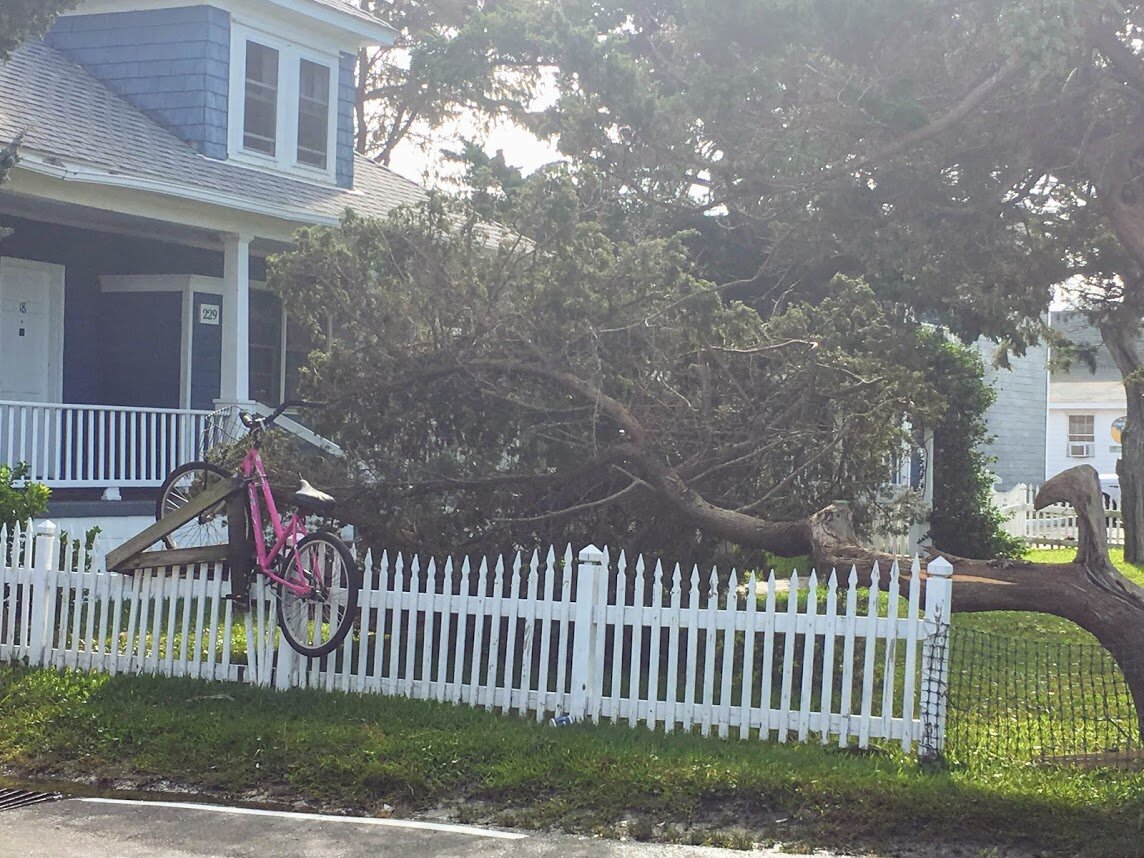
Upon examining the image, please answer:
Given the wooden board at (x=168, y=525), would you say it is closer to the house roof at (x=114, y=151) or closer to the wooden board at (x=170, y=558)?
the wooden board at (x=170, y=558)

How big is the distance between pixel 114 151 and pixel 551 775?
1069cm

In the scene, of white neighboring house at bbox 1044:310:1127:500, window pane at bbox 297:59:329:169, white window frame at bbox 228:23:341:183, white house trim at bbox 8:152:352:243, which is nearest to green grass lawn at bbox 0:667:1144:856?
white house trim at bbox 8:152:352:243

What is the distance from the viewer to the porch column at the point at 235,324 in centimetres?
1595

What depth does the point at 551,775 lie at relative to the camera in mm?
7258

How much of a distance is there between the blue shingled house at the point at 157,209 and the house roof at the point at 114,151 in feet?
0.11

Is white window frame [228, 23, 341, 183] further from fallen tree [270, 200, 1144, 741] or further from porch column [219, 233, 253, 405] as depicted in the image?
fallen tree [270, 200, 1144, 741]

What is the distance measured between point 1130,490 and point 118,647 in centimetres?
1692

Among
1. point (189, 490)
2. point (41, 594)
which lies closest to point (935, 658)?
point (189, 490)

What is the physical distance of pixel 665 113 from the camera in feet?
40.3

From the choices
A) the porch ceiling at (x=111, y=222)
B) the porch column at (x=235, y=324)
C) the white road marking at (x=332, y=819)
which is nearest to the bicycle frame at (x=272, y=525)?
the white road marking at (x=332, y=819)

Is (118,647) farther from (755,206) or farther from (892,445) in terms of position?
(755,206)

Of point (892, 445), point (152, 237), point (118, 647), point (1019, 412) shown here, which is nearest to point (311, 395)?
point (118, 647)

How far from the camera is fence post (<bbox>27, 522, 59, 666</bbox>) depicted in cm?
978

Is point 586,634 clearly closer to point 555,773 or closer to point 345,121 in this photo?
point 555,773
